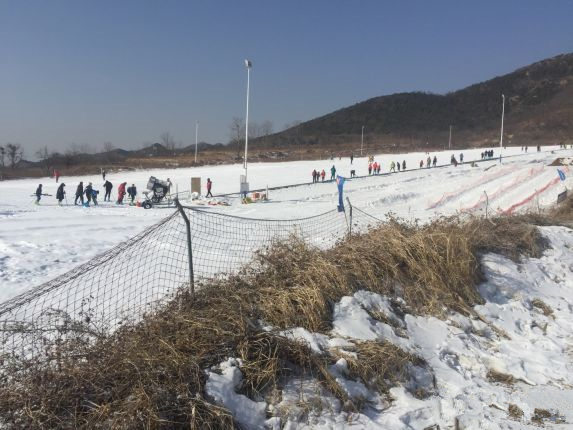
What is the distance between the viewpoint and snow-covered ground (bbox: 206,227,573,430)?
386 cm

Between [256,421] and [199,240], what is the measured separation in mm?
9350

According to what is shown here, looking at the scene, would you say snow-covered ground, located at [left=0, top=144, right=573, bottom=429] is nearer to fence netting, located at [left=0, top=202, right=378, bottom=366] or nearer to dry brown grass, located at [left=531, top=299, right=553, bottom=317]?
dry brown grass, located at [left=531, top=299, right=553, bottom=317]

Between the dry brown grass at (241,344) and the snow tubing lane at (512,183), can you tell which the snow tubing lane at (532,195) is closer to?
the snow tubing lane at (512,183)

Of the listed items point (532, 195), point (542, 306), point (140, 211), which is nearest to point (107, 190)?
point (140, 211)

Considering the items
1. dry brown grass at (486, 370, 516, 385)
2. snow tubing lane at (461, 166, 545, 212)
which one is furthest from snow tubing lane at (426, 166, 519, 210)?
dry brown grass at (486, 370, 516, 385)

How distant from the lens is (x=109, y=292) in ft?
24.0

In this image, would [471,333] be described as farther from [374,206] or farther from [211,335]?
[374,206]

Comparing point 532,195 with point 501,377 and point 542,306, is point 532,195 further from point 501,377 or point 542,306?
point 501,377

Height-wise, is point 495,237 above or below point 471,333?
above

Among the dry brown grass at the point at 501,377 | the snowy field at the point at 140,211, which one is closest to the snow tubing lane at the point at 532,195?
the snowy field at the point at 140,211

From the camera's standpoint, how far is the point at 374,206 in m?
24.6

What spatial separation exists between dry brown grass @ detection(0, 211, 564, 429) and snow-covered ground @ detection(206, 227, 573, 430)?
149 mm

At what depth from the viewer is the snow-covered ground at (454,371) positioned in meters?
3.86

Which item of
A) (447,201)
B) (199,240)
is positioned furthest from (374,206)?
(199,240)
